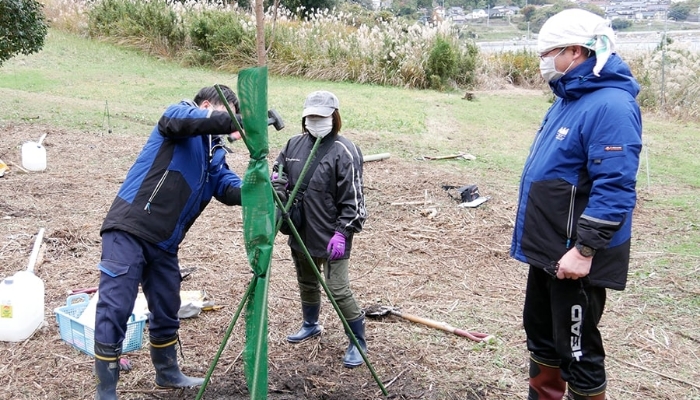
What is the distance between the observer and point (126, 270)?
3182mm

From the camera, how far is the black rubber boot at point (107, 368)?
323cm

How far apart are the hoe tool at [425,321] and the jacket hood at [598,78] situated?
1964 mm

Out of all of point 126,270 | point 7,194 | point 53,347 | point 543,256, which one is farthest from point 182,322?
point 7,194

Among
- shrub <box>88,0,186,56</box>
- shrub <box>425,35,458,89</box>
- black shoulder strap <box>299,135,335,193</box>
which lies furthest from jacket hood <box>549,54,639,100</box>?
shrub <box>88,0,186,56</box>

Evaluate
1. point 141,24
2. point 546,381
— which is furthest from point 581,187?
point 141,24

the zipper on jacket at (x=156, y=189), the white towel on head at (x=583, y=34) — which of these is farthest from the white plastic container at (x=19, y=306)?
the white towel on head at (x=583, y=34)

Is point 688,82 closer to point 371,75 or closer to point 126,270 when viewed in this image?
point 371,75

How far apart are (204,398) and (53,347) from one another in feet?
3.67

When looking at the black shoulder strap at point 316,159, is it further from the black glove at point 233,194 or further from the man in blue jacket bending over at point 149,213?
the man in blue jacket bending over at point 149,213

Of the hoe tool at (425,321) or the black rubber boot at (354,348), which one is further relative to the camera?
the hoe tool at (425,321)

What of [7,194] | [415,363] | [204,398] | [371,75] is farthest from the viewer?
[371,75]

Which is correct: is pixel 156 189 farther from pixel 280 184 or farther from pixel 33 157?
pixel 33 157

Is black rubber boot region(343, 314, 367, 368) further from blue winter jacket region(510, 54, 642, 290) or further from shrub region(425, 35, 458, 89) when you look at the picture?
shrub region(425, 35, 458, 89)

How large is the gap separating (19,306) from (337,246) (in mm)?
1967
